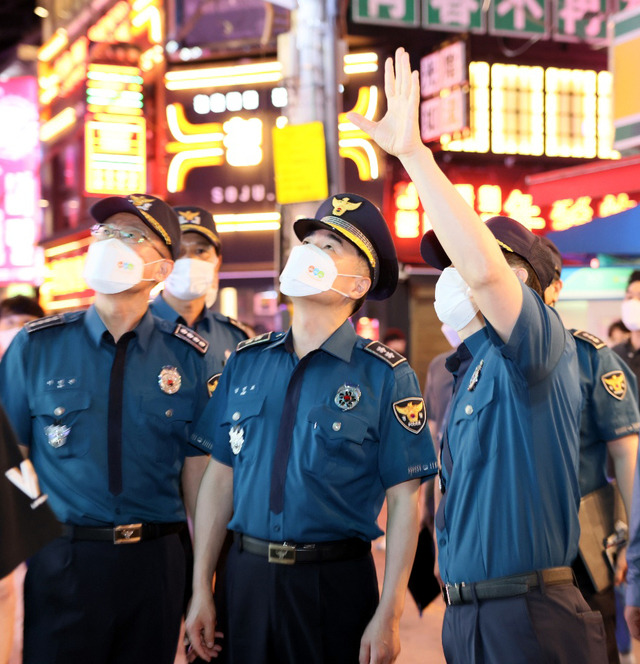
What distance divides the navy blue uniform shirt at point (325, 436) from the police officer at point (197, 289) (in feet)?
6.52

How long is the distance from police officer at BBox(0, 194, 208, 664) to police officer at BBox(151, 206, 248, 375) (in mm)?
1543

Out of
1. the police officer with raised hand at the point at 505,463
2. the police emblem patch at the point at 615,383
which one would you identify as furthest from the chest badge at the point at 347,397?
the police emblem patch at the point at 615,383

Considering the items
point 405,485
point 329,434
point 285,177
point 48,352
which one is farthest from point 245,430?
point 285,177

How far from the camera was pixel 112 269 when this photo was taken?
3.93 m

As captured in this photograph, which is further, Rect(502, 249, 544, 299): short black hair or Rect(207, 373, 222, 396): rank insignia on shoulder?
Rect(207, 373, 222, 396): rank insignia on shoulder

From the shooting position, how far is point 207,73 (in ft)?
55.5

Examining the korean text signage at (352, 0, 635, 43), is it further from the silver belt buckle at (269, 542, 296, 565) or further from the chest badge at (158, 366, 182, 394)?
the silver belt buckle at (269, 542, 296, 565)

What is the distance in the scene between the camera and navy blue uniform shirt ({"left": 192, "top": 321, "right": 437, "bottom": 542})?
3373 millimetres

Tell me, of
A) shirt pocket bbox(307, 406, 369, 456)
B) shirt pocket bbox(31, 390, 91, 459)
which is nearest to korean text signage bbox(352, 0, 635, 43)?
shirt pocket bbox(31, 390, 91, 459)

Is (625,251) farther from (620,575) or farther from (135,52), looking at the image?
(135,52)

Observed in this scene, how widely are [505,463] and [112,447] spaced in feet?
5.21

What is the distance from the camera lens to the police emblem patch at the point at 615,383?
13.3ft

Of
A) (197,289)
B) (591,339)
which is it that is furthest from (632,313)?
(197,289)

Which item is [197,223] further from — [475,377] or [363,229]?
[475,377]
